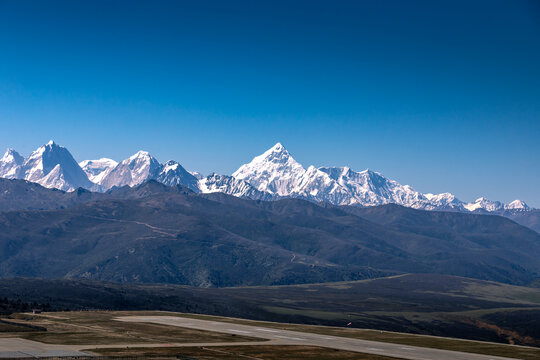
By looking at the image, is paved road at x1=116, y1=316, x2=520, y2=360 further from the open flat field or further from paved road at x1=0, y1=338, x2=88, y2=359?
paved road at x1=0, y1=338, x2=88, y2=359

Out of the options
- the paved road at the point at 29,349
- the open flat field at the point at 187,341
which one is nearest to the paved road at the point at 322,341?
the open flat field at the point at 187,341

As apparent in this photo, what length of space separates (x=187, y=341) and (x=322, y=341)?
94.0ft

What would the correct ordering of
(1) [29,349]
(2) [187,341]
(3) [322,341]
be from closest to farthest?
1. (1) [29,349]
2. (2) [187,341]
3. (3) [322,341]

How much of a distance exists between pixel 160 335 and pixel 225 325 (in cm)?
3708

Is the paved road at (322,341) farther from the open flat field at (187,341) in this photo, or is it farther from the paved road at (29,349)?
the paved road at (29,349)

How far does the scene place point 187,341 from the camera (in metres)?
123

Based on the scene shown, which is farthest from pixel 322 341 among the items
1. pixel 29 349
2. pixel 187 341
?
pixel 29 349

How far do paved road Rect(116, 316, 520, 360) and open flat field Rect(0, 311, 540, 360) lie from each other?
108 inches

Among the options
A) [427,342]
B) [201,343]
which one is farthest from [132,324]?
[427,342]

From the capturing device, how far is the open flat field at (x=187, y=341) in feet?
348

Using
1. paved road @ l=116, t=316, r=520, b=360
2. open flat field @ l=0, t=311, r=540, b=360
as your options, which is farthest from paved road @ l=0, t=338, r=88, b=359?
paved road @ l=116, t=316, r=520, b=360

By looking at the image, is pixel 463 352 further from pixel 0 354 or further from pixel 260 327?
pixel 0 354

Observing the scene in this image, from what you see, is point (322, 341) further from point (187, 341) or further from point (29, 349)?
point (29, 349)

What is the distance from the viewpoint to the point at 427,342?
140m
